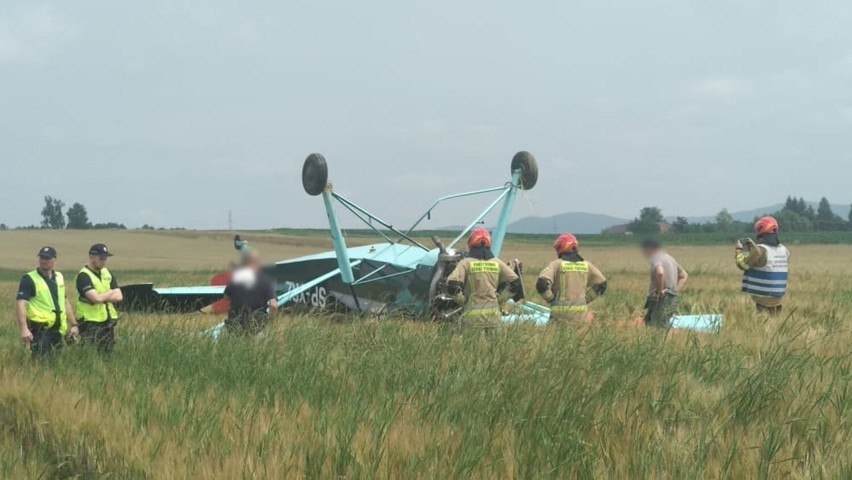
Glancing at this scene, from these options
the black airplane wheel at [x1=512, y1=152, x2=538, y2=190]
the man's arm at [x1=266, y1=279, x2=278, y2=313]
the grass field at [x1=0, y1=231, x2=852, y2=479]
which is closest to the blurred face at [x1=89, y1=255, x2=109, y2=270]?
the grass field at [x1=0, y1=231, x2=852, y2=479]

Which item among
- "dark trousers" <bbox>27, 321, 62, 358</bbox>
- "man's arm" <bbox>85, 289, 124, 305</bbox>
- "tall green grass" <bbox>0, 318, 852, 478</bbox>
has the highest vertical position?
"man's arm" <bbox>85, 289, 124, 305</bbox>

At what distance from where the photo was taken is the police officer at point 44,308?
771 cm

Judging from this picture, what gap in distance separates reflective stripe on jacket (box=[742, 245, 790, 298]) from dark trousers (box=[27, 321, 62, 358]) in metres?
7.84

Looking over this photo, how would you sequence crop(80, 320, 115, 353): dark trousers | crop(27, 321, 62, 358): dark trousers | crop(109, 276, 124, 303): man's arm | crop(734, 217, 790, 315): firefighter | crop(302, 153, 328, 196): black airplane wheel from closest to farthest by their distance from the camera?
crop(80, 320, 115, 353): dark trousers
crop(27, 321, 62, 358): dark trousers
crop(109, 276, 124, 303): man's arm
crop(734, 217, 790, 315): firefighter
crop(302, 153, 328, 196): black airplane wheel

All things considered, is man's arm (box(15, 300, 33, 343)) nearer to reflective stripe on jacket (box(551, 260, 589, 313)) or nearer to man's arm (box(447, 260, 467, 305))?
man's arm (box(447, 260, 467, 305))

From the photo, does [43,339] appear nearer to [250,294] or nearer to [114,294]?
[114,294]

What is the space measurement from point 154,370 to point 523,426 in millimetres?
3226

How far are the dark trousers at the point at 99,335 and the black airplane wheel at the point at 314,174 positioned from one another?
11.4ft

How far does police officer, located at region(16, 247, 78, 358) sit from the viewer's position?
7715 mm

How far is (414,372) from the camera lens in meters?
5.55

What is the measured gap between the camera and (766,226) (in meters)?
10.1

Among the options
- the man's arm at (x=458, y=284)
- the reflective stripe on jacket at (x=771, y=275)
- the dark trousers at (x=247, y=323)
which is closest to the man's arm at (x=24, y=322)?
the dark trousers at (x=247, y=323)

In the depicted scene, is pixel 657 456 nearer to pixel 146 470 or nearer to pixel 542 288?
pixel 146 470

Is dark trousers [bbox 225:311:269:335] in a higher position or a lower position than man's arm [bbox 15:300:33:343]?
lower
